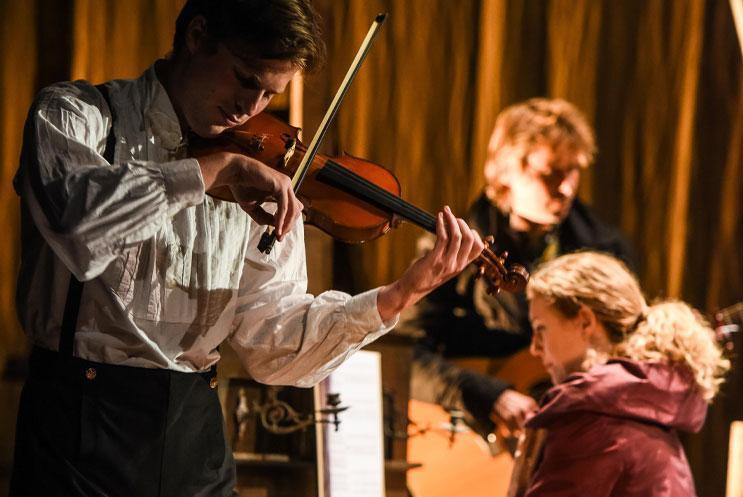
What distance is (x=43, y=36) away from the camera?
328 centimetres

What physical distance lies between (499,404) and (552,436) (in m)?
0.73

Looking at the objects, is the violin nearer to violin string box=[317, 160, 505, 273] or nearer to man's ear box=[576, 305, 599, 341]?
violin string box=[317, 160, 505, 273]

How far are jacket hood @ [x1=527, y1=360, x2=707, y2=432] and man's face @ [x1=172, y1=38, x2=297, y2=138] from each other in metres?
1.32

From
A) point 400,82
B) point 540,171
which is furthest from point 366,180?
point 400,82

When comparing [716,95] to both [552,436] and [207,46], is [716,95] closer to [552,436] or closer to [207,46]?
[552,436]

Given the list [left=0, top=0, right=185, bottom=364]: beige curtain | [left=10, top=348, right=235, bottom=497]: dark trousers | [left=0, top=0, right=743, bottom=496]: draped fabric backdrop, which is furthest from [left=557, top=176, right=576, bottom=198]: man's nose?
[left=10, top=348, right=235, bottom=497]: dark trousers

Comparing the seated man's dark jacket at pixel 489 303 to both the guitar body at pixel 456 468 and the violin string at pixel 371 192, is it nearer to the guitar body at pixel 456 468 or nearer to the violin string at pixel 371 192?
A: the guitar body at pixel 456 468

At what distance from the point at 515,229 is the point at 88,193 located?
2596 millimetres

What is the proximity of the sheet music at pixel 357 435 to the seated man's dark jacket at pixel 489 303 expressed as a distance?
92 cm

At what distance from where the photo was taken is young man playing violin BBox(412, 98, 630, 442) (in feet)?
12.7

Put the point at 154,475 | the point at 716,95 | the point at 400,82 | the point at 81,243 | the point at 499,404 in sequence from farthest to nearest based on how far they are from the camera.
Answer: the point at 716,95
the point at 400,82
the point at 499,404
the point at 154,475
the point at 81,243

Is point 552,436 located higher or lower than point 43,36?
lower

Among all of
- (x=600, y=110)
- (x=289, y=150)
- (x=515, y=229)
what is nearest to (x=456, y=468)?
A: (x=515, y=229)

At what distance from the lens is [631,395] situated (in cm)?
277
